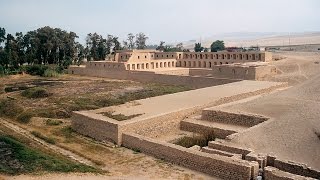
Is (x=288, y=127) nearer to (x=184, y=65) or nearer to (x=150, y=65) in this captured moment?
(x=150, y=65)

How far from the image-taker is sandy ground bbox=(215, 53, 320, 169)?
12617 millimetres

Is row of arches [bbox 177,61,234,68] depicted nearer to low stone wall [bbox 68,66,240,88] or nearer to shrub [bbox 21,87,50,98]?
low stone wall [bbox 68,66,240,88]

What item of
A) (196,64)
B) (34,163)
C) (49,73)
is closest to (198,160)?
(34,163)

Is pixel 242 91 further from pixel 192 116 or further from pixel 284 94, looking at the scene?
pixel 192 116

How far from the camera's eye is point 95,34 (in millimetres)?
57750

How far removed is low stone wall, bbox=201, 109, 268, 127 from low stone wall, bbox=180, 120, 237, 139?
2.68 feet

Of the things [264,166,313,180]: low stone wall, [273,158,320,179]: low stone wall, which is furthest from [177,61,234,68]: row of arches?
[264,166,313,180]: low stone wall

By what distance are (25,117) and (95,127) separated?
593 centimetres

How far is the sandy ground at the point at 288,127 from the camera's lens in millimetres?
12617

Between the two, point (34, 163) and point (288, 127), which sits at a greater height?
point (288, 127)

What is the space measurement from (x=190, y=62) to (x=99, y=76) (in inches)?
448

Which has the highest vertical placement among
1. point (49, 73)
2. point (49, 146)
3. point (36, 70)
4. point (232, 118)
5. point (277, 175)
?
point (36, 70)

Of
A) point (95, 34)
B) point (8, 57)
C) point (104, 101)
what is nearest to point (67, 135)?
point (104, 101)

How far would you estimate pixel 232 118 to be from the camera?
1659 cm
